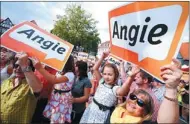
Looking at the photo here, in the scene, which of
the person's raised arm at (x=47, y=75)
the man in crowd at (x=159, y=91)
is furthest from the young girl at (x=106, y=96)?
the man in crowd at (x=159, y=91)

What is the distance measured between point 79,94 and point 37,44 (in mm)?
1028

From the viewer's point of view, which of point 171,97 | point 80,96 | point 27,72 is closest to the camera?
point 171,97

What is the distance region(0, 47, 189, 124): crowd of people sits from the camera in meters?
1.67

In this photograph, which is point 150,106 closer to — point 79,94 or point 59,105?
point 59,105

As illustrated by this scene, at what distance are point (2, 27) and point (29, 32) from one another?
0.66 m

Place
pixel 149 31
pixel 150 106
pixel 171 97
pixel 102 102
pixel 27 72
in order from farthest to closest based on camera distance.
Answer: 1. pixel 102 102
2. pixel 27 72
3. pixel 150 106
4. pixel 149 31
5. pixel 171 97

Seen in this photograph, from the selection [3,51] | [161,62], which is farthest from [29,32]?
[161,62]

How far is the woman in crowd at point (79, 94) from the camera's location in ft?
9.77

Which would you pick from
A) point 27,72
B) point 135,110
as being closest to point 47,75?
point 27,72

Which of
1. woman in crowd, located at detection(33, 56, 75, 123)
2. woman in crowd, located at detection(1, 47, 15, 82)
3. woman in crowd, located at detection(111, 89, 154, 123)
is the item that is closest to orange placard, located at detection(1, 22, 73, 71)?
woman in crowd, located at detection(1, 47, 15, 82)

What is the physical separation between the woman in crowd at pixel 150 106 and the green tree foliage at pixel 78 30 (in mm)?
12237

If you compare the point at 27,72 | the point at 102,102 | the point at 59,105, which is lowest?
the point at 59,105

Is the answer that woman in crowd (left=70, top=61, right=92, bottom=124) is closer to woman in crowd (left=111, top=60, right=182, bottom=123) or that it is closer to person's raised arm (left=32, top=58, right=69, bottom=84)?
person's raised arm (left=32, top=58, right=69, bottom=84)

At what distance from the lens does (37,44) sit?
2264mm
